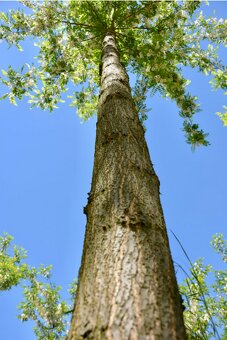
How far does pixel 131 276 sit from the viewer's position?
5.14ft

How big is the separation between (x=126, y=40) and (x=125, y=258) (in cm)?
859

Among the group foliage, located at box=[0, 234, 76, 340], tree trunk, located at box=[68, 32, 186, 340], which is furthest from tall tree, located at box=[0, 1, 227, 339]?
foliage, located at box=[0, 234, 76, 340]

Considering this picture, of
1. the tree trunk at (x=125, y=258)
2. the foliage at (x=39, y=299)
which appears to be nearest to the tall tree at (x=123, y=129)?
the tree trunk at (x=125, y=258)

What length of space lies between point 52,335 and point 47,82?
7084mm

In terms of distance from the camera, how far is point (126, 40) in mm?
9227

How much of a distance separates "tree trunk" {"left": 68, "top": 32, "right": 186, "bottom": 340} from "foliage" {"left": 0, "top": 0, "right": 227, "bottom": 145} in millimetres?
5488

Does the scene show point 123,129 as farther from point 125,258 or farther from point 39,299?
point 39,299

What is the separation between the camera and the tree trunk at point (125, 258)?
135cm

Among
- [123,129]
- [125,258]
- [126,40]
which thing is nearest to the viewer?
[125,258]

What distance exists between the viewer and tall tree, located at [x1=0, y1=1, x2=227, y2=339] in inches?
56.7

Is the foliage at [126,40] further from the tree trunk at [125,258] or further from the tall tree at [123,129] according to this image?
the tree trunk at [125,258]

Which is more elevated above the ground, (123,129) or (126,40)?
(126,40)

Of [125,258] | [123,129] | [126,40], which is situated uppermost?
[126,40]

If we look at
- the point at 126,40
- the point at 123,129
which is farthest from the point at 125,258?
the point at 126,40
